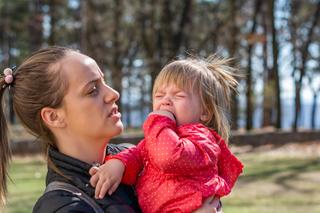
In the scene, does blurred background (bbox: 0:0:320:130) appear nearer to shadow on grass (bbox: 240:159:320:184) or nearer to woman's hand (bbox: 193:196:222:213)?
shadow on grass (bbox: 240:159:320:184)

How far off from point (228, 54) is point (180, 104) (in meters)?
14.7

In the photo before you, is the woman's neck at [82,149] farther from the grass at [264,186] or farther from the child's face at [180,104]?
the grass at [264,186]

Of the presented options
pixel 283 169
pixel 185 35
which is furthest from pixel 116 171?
pixel 185 35

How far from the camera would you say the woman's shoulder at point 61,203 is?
5.38 ft

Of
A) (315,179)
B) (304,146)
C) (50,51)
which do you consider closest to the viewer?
(50,51)

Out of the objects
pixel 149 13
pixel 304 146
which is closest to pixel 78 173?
pixel 304 146

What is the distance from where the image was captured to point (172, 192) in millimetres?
1888

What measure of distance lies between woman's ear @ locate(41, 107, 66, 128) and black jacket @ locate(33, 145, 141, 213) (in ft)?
0.29

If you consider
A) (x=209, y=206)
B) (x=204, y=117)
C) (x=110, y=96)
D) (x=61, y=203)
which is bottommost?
(x=209, y=206)

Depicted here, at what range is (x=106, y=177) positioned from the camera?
1.80 metres

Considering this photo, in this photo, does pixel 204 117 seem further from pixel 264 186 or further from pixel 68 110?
pixel 264 186

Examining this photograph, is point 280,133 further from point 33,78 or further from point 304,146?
point 33,78

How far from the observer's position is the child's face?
2.03 m

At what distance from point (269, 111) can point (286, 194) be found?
68.5ft
